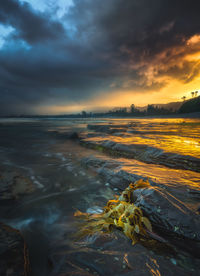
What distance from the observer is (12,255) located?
115cm

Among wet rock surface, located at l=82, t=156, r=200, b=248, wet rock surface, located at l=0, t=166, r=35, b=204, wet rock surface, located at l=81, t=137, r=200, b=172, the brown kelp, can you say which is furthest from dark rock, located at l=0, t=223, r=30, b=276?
wet rock surface, located at l=81, t=137, r=200, b=172

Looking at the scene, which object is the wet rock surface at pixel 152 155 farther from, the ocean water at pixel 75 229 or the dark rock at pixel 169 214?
the dark rock at pixel 169 214

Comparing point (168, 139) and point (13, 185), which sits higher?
point (168, 139)

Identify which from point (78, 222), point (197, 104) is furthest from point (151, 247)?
point (197, 104)

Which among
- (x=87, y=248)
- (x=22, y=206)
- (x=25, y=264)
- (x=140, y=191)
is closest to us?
(x=25, y=264)

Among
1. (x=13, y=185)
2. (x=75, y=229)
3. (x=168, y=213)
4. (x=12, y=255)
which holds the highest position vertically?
(x=12, y=255)

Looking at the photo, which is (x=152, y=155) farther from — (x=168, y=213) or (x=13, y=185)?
(x=13, y=185)

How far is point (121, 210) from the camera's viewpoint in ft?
5.97

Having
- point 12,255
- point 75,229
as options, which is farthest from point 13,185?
point 12,255

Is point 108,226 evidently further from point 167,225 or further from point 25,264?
point 25,264

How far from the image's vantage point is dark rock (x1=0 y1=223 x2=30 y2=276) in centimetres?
105

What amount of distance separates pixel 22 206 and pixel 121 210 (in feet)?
6.50

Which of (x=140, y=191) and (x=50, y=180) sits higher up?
(x=140, y=191)

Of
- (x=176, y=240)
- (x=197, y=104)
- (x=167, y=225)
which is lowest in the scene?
(x=176, y=240)
